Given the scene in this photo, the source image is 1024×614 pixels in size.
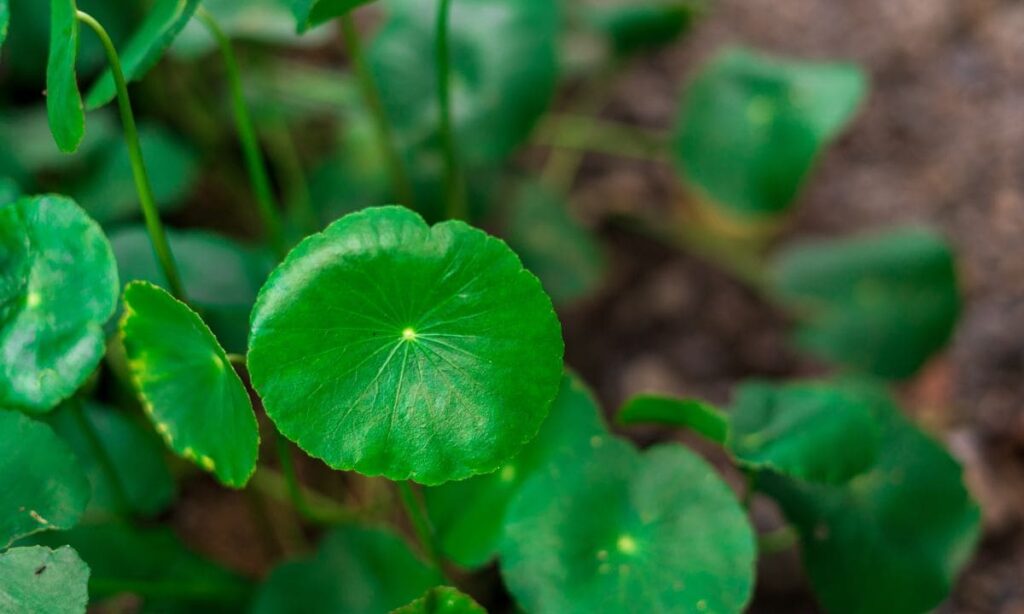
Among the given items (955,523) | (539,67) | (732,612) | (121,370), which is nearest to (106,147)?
(121,370)

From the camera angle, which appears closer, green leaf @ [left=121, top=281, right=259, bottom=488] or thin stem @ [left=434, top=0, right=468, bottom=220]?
green leaf @ [left=121, top=281, right=259, bottom=488]

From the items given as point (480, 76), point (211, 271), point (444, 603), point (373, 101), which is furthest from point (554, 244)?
point (444, 603)

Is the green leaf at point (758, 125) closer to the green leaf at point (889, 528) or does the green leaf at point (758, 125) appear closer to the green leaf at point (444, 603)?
the green leaf at point (889, 528)

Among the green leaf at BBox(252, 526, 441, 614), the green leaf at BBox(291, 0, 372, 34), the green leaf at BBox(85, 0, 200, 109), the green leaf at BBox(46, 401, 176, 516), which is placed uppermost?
the green leaf at BBox(291, 0, 372, 34)

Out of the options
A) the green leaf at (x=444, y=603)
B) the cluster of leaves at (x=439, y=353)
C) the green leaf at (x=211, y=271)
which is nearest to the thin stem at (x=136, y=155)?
the cluster of leaves at (x=439, y=353)

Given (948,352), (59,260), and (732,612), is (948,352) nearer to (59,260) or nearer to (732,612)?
Answer: (732,612)

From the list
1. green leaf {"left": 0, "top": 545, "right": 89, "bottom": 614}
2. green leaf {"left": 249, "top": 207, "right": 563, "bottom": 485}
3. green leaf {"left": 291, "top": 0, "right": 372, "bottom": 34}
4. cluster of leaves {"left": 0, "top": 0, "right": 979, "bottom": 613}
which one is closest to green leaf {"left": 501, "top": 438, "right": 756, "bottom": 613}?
cluster of leaves {"left": 0, "top": 0, "right": 979, "bottom": 613}

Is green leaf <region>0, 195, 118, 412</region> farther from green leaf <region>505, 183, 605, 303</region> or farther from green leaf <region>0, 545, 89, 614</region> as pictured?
green leaf <region>505, 183, 605, 303</region>

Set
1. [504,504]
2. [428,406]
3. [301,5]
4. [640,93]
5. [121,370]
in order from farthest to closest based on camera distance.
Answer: [640,93]
[121,370]
[504,504]
[301,5]
[428,406]
